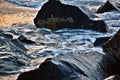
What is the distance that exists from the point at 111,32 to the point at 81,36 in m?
1.29

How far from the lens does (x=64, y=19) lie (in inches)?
610

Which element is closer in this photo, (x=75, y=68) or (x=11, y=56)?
(x=75, y=68)

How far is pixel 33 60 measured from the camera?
33.7ft

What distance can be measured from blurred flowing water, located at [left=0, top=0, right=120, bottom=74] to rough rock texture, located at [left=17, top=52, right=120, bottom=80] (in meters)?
0.68

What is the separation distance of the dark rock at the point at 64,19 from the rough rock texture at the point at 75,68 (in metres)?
6.67

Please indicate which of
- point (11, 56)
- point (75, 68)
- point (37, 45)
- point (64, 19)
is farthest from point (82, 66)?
point (64, 19)

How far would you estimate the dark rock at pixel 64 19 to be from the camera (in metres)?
15.0

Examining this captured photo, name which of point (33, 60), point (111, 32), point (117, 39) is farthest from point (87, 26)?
point (117, 39)

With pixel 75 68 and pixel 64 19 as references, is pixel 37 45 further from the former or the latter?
pixel 75 68

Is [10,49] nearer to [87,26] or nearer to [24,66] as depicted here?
[24,66]

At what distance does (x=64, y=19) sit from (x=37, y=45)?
359cm

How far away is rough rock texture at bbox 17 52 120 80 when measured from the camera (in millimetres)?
6938

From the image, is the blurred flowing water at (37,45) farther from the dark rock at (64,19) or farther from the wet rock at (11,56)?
the dark rock at (64,19)

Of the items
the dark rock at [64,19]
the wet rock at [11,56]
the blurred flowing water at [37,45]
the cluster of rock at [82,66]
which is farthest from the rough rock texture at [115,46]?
the dark rock at [64,19]
